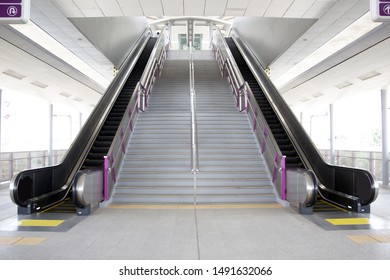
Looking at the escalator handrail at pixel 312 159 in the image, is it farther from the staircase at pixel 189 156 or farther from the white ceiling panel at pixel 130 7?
the white ceiling panel at pixel 130 7

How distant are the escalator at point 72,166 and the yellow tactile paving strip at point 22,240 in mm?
1257

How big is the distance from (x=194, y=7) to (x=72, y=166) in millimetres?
4746

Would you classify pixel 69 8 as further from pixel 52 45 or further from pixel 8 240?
pixel 8 240

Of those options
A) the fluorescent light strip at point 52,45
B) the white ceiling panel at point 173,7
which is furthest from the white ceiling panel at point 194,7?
the fluorescent light strip at point 52,45

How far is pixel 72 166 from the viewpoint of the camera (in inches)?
292

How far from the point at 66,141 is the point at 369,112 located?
19.7 m

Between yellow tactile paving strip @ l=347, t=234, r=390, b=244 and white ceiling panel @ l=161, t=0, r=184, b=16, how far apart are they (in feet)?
19.6

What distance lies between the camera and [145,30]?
794 inches

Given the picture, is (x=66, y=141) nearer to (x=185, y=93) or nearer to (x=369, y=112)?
(x=185, y=93)

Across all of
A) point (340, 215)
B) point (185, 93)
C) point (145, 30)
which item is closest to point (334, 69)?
point (185, 93)

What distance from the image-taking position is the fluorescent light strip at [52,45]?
27.6 ft

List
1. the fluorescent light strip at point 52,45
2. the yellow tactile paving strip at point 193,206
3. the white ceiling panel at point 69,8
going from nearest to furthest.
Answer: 1. the yellow tactile paving strip at point 193,206
2. the white ceiling panel at point 69,8
3. the fluorescent light strip at point 52,45

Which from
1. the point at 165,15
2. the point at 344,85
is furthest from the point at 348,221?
the point at 344,85

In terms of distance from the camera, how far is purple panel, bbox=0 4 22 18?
4410 mm
